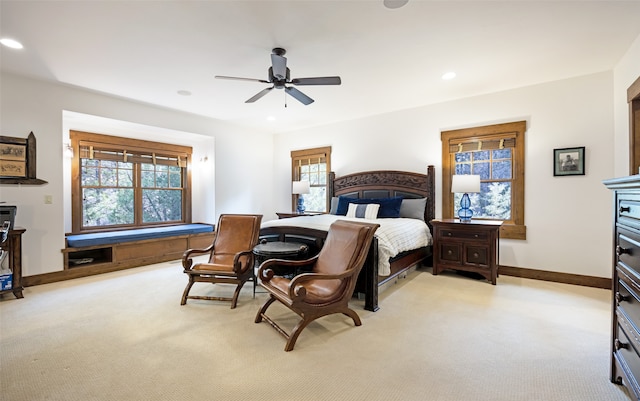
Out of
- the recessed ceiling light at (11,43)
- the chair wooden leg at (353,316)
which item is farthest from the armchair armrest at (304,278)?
the recessed ceiling light at (11,43)

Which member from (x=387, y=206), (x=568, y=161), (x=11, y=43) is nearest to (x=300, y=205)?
(x=387, y=206)

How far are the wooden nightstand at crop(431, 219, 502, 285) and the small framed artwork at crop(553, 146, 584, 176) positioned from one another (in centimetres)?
105

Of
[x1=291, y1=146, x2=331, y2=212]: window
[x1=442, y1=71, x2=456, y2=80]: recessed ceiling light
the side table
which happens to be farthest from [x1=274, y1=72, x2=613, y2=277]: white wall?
the side table

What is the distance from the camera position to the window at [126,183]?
16.2ft

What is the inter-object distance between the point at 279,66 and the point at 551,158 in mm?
3783

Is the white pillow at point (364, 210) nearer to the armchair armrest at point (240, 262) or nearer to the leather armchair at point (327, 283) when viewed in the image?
the leather armchair at point (327, 283)

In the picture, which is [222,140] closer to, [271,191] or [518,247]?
[271,191]

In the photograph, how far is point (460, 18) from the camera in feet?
A: 8.25

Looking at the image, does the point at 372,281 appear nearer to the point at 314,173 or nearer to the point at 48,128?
the point at 314,173

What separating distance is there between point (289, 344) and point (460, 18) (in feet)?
9.97

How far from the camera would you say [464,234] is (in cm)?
400

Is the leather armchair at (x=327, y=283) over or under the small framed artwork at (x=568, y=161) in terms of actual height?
under

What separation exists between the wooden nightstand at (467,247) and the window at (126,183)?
5.11 m

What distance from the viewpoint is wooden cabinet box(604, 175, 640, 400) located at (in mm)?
1436
